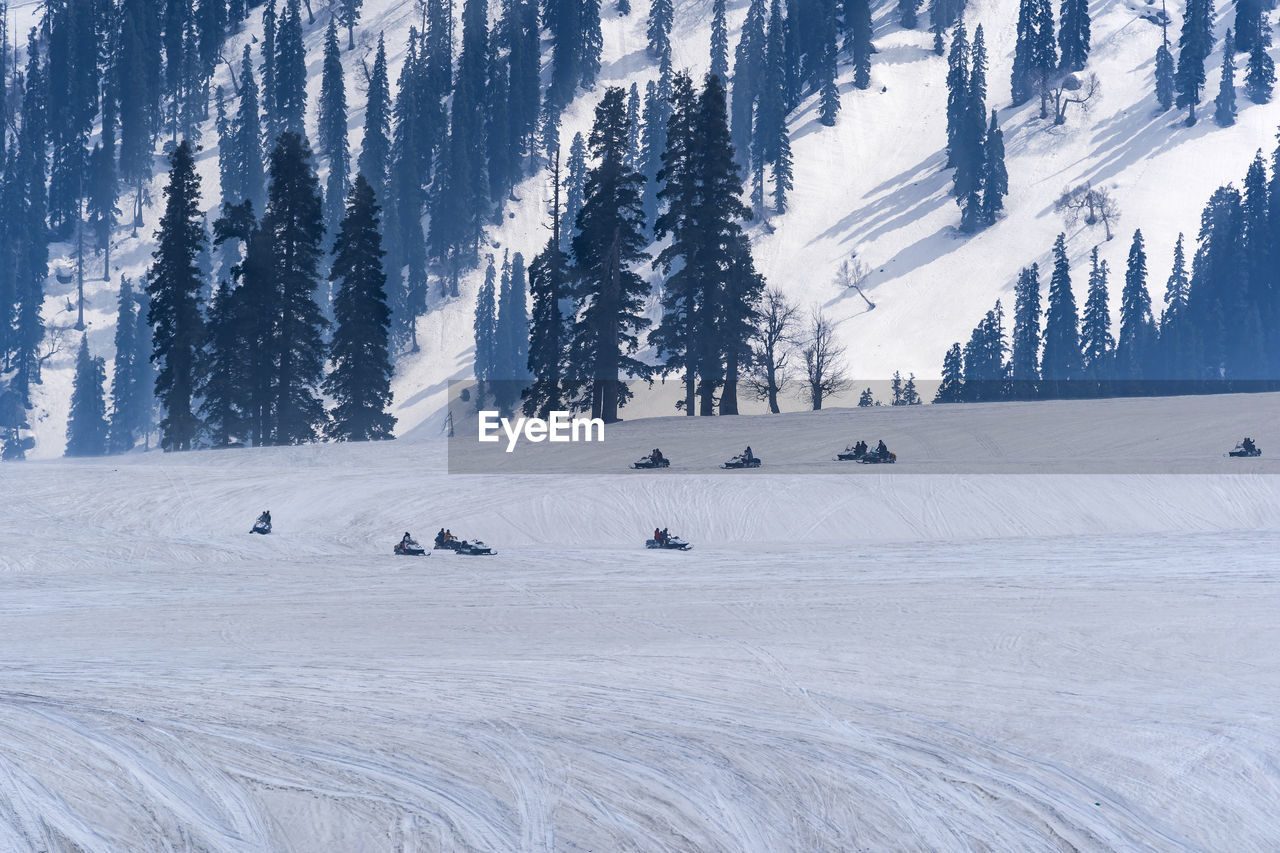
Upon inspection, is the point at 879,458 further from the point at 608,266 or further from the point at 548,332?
the point at 548,332

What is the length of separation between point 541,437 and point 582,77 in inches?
4555

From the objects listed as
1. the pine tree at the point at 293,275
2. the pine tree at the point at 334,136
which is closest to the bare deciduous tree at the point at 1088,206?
the pine tree at the point at 334,136

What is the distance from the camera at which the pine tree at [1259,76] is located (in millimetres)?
133875

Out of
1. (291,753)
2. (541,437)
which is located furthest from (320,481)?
(291,753)

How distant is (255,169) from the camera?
135375 millimetres

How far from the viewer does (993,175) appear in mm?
125625

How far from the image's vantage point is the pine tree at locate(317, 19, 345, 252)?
132m

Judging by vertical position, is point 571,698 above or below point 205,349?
→ below

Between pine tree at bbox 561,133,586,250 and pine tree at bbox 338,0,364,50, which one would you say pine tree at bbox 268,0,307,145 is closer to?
pine tree at bbox 338,0,364,50

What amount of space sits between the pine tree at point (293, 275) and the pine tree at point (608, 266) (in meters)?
13.2

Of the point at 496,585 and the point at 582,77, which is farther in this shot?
the point at 582,77

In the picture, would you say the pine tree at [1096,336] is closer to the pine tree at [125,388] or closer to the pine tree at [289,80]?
the pine tree at [125,388]

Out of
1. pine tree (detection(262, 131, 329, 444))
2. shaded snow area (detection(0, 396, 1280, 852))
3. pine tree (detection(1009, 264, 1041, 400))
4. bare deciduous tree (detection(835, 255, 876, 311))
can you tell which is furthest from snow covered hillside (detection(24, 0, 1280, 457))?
shaded snow area (detection(0, 396, 1280, 852))

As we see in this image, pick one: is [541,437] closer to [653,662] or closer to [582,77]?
[653,662]
